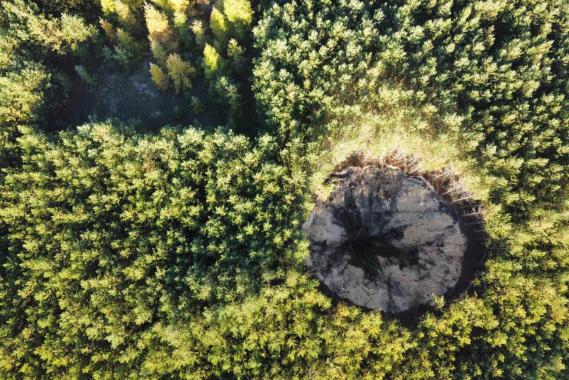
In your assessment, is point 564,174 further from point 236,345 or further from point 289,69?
point 236,345

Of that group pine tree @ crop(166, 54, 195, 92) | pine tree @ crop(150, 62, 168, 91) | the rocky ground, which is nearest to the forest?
pine tree @ crop(166, 54, 195, 92)

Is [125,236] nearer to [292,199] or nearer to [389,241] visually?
[292,199]

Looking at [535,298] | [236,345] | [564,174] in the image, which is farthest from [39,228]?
[564,174]

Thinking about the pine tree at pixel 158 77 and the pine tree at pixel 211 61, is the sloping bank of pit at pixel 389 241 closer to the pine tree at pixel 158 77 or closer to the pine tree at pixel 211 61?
the pine tree at pixel 211 61

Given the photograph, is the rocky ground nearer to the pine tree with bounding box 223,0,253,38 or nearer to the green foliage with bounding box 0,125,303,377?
the green foliage with bounding box 0,125,303,377

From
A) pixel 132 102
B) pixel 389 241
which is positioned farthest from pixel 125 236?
pixel 389 241

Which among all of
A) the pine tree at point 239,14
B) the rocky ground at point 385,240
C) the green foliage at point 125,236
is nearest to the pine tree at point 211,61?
the pine tree at point 239,14
